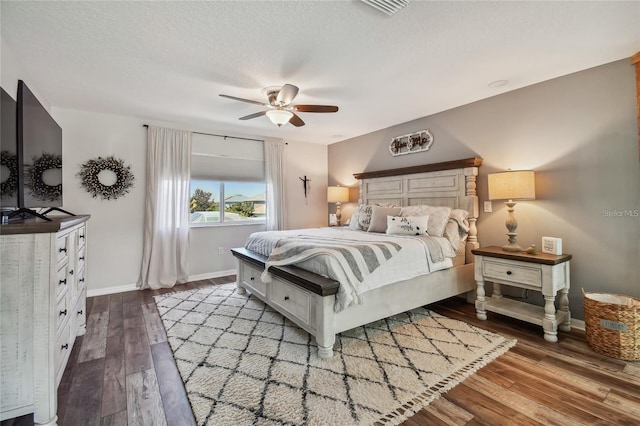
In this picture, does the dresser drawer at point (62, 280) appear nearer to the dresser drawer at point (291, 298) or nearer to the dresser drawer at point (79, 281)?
the dresser drawer at point (79, 281)

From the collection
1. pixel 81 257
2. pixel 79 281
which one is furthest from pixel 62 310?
pixel 81 257

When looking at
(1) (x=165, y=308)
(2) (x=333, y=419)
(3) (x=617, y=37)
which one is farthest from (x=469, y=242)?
(1) (x=165, y=308)

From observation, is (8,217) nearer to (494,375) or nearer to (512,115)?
(494,375)

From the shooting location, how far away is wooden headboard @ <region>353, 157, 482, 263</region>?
3.51m

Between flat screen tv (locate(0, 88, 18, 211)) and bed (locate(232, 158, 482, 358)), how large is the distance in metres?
1.84

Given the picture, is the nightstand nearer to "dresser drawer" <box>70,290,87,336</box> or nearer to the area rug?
the area rug

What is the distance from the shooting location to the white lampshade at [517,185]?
281 centimetres

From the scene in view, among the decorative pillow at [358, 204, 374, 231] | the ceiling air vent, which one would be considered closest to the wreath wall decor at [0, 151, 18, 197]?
the ceiling air vent

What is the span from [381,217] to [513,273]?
1589mm

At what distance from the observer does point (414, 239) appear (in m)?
3.02

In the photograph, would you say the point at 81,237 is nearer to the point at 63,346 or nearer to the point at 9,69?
the point at 63,346

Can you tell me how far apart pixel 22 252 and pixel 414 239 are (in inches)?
116

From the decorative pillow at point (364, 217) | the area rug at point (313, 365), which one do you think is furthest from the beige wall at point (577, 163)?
the decorative pillow at point (364, 217)

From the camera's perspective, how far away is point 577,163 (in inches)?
109
